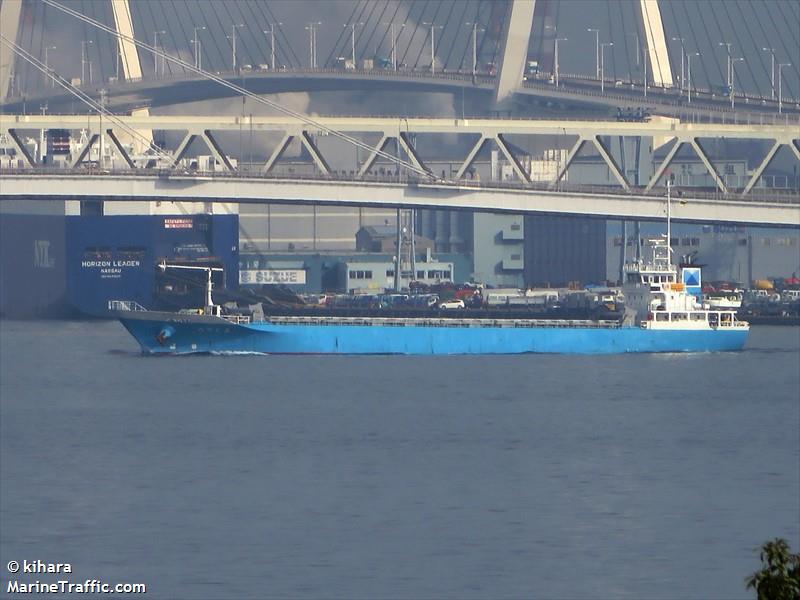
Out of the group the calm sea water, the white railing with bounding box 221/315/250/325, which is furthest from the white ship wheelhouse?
the white railing with bounding box 221/315/250/325

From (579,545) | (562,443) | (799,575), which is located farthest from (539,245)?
(799,575)

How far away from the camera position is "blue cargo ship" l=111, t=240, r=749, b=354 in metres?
35.0

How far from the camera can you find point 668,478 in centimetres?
1900

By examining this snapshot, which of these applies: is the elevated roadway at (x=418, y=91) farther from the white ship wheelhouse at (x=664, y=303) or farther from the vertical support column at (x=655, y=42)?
the white ship wheelhouse at (x=664, y=303)

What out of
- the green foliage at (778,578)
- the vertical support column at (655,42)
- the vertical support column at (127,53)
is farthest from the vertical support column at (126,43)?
the green foliage at (778,578)

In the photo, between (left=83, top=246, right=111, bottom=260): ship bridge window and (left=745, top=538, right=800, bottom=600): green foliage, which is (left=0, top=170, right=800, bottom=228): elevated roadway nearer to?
(left=83, top=246, right=111, bottom=260): ship bridge window

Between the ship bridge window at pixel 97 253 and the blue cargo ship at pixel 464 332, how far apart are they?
40.5 feet

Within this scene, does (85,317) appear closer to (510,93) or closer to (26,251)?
(26,251)

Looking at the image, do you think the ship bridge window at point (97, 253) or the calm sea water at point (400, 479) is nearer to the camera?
the calm sea water at point (400, 479)

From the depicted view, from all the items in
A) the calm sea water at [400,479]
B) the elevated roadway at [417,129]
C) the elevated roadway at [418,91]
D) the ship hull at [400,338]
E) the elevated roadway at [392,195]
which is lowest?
the calm sea water at [400,479]

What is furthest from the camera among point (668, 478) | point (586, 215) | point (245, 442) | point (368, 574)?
point (586, 215)

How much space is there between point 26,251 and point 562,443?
3106cm

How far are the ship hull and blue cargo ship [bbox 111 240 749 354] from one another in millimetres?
18

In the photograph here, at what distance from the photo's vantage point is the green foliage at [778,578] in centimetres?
855
